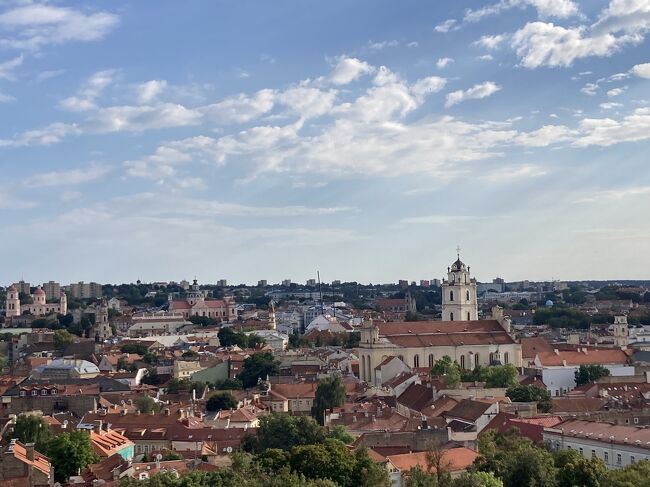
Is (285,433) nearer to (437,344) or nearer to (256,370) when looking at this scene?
(256,370)

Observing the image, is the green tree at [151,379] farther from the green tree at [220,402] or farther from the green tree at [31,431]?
the green tree at [31,431]

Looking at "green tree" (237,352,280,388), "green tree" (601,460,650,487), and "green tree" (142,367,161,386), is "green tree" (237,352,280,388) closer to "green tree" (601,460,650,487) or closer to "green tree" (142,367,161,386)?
"green tree" (142,367,161,386)

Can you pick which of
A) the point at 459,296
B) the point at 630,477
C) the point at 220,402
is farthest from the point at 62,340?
the point at 630,477

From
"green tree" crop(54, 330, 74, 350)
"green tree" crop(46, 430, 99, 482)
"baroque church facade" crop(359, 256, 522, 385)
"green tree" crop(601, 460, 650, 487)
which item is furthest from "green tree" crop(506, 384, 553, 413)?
"green tree" crop(54, 330, 74, 350)

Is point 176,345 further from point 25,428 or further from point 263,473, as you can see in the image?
point 263,473

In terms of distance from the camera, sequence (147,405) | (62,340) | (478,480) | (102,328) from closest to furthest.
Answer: (478,480) → (147,405) → (62,340) → (102,328)

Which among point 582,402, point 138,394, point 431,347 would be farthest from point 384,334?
point 582,402

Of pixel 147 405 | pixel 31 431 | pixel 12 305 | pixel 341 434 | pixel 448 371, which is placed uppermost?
pixel 12 305
